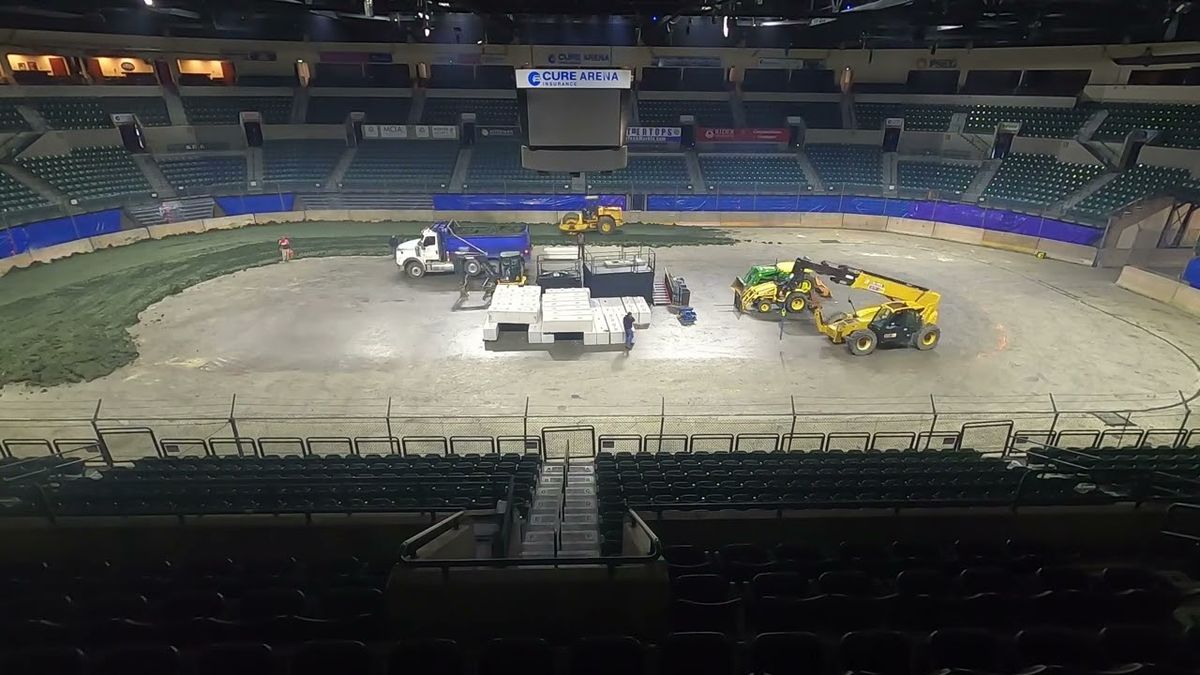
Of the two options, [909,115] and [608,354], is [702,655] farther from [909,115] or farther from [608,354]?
[909,115]

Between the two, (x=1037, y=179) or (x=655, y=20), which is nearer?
(x=655, y=20)

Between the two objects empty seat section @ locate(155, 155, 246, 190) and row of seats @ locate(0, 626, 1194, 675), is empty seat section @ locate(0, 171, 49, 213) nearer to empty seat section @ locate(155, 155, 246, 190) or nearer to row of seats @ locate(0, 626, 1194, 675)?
empty seat section @ locate(155, 155, 246, 190)

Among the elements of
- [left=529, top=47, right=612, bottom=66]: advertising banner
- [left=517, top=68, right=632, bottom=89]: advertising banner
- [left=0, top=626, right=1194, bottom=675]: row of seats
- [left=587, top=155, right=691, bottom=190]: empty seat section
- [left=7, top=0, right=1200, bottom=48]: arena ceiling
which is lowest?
[left=587, top=155, right=691, bottom=190]: empty seat section

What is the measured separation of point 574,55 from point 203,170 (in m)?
22.4

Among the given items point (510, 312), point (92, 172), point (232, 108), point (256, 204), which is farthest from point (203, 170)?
point (510, 312)

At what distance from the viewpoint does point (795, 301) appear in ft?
64.6

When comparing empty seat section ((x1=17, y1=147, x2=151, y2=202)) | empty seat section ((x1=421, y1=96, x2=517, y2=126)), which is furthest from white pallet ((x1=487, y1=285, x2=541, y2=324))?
empty seat section ((x1=421, y1=96, x2=517, y2=126))

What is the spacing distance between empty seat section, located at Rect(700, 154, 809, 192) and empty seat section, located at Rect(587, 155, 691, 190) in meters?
1.51

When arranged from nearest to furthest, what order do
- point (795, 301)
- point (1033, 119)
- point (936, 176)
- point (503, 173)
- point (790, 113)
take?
point (795, 301) < point (1033, 119) < point (936, 176) < point (503, 173) < point (790, 113)

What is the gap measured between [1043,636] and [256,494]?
8720 millimetres

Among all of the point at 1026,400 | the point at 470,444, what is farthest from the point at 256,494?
the point at 1026,400

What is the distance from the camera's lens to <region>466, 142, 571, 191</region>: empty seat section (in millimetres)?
35250

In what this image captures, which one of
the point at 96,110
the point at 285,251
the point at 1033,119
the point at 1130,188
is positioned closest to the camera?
the point at 285,251

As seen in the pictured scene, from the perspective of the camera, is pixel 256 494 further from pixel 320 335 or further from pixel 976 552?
pixel 320 335
